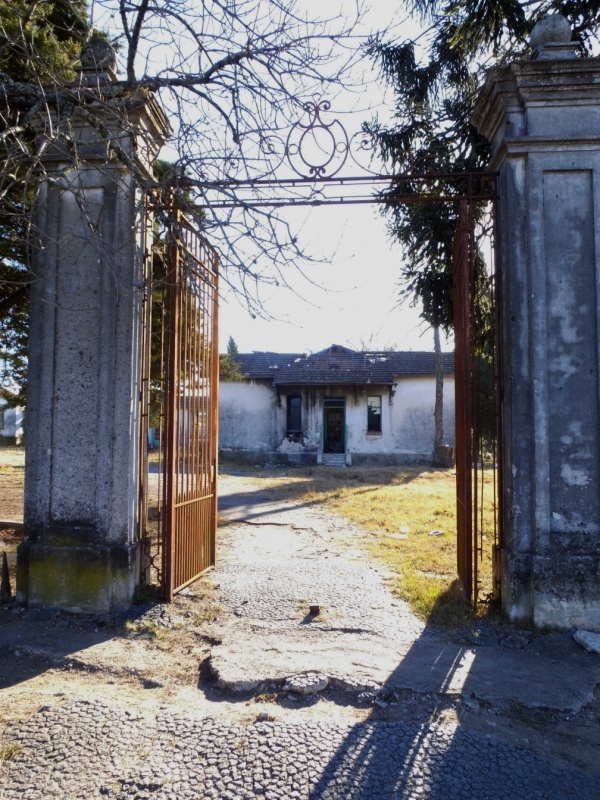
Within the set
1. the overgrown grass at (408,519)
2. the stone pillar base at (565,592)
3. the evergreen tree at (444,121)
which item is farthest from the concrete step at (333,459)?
the stone pillar base at (565,592)

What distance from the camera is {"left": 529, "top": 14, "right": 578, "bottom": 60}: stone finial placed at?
4930mm

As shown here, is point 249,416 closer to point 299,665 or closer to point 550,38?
point 550,38

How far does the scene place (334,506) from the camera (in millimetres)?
12531

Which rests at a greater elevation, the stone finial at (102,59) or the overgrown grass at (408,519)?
the stone finial at (102,59)

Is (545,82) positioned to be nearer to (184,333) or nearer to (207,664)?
(184,333)

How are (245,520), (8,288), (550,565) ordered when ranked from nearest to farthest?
(550,565)
(8,288)
(245,520)

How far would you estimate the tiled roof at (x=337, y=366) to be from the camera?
24656 millimetres

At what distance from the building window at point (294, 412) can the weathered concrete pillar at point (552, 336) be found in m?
20.4

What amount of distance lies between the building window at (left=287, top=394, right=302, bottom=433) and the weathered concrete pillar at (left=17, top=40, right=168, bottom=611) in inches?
787

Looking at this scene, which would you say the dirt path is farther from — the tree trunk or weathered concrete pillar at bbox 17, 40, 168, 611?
the tree trunk

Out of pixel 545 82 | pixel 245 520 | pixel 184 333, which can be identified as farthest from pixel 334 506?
pixel 545 82

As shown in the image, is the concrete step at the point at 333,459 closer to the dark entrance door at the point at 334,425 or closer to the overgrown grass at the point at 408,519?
the dark entrance door at the point at 334,425

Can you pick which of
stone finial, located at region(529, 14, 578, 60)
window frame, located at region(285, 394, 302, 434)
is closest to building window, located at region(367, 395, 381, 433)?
window frame, located at region(285, 394, 302, 434)

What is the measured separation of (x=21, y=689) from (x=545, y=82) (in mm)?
5902
